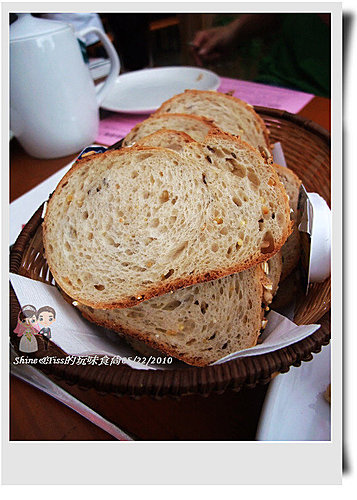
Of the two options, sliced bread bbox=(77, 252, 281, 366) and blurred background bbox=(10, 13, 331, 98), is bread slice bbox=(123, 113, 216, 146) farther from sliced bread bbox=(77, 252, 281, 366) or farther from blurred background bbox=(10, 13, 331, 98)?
blurred background bbox=(10, 13, 331, 98)

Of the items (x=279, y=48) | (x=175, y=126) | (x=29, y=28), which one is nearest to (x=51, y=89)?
(x=29, y=28)

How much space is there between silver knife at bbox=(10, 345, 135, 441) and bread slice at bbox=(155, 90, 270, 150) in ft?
1.53

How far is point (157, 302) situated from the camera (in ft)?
1.64

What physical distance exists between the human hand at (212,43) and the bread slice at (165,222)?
72cm

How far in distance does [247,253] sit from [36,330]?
0.27 metres

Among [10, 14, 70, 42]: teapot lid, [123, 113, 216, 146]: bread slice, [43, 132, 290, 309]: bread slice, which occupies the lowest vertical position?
[43, 132, 290, 309]: bread slice

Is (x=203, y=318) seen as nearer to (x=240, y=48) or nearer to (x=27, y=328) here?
(x=27, y=328)

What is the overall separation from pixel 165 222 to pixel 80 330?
7.1 inches

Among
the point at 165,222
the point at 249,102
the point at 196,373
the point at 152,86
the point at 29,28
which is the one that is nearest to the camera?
the point at 196,373

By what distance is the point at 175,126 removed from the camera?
616 millimetres

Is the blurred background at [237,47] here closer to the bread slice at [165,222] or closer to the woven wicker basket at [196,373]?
the bread slice at [165,222]

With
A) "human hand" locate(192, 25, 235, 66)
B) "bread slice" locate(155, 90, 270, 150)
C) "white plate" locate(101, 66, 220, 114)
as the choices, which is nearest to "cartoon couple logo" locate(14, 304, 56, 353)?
"bread slice" locate(155, 90, 270, 150)

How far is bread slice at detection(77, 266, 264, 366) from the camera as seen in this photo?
0.49 meters

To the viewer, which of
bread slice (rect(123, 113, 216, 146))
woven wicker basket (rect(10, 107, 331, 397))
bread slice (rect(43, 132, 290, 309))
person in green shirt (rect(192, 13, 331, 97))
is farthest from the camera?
person in green shirt (rect(192, 13, 331, 97))
